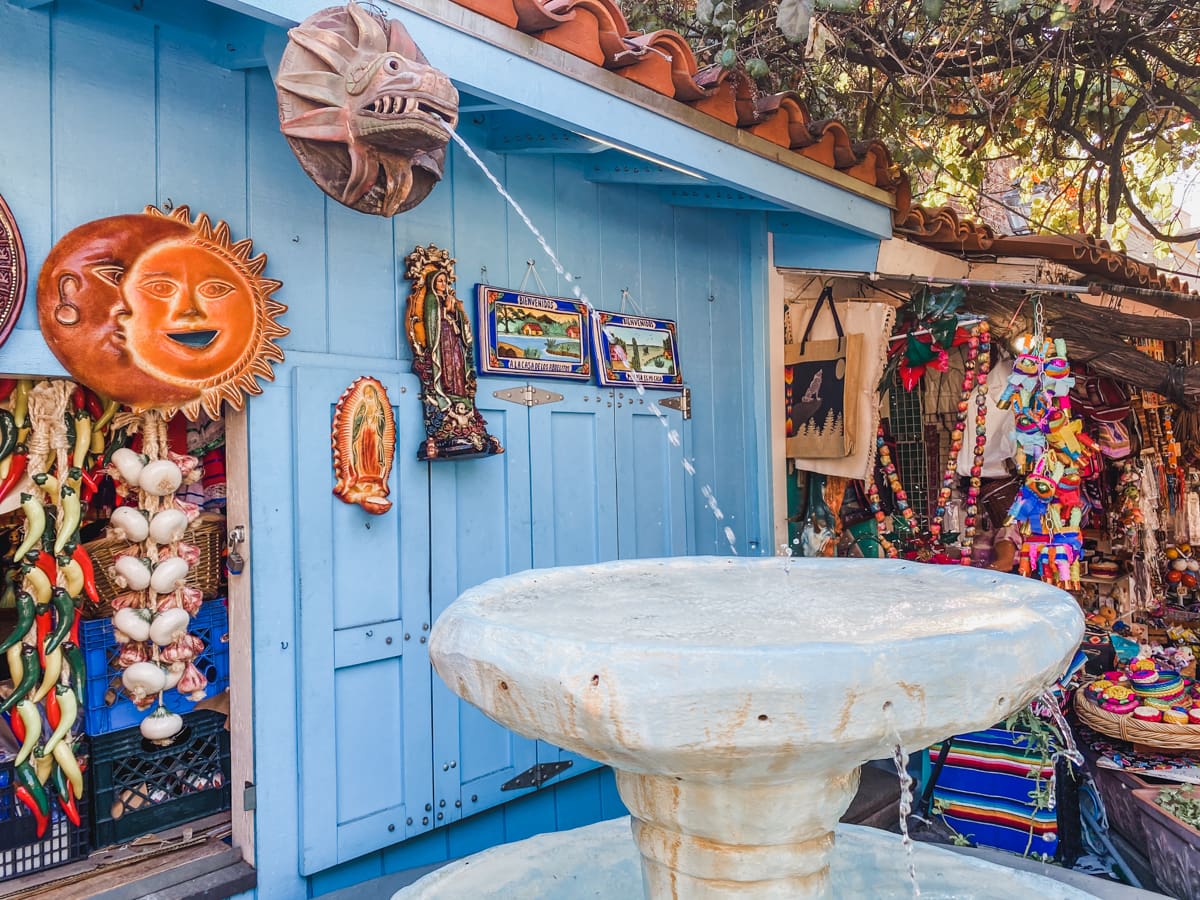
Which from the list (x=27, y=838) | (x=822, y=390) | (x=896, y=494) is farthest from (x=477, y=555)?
(x=896, y=494)

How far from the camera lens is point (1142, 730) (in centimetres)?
333

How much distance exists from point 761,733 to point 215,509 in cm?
237

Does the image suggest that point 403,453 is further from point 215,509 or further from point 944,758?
point 944,758

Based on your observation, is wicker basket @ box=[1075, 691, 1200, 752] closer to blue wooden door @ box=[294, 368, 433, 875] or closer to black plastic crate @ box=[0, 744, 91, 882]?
blue wooden door @ box=[294, 368, 433, 875]

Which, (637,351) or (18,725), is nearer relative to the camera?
(18,725)

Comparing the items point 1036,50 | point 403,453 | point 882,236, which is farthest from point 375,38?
point 1036,50

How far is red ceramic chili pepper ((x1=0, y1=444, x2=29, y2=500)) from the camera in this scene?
2211 mm

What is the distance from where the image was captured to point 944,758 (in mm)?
3479

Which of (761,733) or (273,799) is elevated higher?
(761,733)

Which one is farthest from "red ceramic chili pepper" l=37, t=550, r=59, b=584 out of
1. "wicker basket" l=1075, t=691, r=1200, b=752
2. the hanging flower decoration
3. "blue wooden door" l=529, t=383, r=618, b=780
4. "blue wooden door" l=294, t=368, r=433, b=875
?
the hanging flower decoration

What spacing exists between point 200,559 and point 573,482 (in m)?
1.42

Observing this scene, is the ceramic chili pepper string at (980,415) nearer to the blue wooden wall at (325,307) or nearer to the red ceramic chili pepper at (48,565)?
the blue wooden wall at (325,307)

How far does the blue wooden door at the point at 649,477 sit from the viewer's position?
143 inches

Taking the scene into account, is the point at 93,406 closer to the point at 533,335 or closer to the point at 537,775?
the point at 533,335
